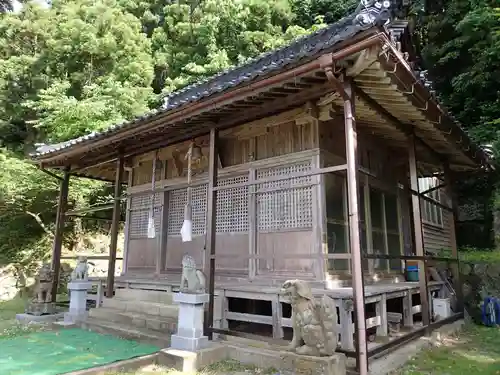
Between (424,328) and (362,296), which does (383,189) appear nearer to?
(424,328)

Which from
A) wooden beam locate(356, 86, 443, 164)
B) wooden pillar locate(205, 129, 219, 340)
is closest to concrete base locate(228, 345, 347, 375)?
wooden pillar locate(205, 129, 219, 340)

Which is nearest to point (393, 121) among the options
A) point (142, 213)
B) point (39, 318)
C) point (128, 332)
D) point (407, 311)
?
point (407, 311)

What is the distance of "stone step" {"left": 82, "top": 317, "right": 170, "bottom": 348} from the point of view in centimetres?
620

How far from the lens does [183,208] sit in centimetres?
887

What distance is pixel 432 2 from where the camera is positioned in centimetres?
1714

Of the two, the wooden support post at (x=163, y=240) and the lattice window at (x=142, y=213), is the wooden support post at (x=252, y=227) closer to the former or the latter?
the wooden support post at (x=163, y=240)

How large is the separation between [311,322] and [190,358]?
1.82m

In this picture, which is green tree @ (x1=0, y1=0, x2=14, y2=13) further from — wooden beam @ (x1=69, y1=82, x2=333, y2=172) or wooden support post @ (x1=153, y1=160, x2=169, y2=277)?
wooden support post @ (x1=153, y1=160, x2=169, y2=277)

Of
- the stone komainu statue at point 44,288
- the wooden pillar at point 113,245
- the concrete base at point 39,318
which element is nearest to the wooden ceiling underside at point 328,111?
the wooden pillar at point 113,245

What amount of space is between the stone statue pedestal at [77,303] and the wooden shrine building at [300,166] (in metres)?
0.89

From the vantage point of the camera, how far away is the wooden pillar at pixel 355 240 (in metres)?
4.23

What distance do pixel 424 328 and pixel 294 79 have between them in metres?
4.81

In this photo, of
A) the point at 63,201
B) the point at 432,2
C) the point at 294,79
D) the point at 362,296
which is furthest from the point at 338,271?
the point at 432,2

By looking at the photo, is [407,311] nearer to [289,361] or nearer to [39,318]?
[289,361]
